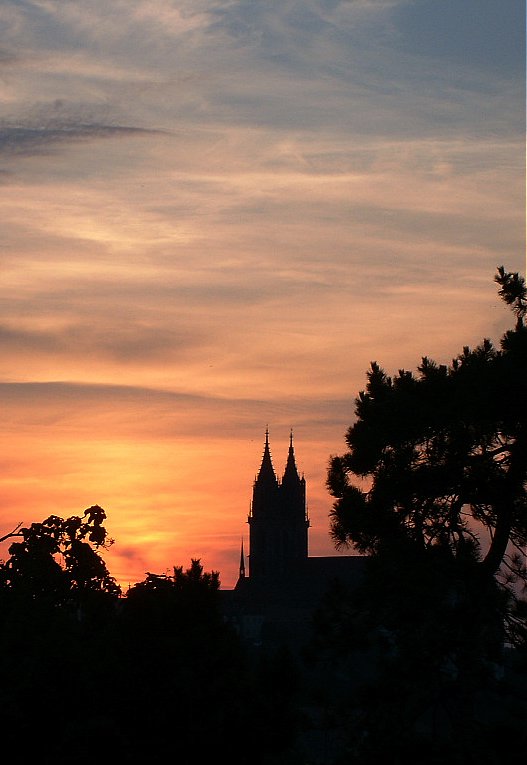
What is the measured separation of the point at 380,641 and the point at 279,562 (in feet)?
539

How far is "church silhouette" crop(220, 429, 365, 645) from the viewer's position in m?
183

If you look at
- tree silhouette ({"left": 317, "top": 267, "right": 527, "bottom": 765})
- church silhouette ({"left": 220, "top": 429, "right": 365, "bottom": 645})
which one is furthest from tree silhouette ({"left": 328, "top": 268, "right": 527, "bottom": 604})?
church silhouette ({"left": 220, "top": 429, "right": 365, "bottom": 645})

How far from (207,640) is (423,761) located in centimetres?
571

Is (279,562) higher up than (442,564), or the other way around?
(279,562)

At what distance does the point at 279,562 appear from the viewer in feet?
620

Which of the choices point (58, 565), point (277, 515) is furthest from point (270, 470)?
point (58, 565)

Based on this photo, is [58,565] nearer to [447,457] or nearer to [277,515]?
[447,457]

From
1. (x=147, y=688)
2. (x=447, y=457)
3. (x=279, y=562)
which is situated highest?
(x=279, y=562)

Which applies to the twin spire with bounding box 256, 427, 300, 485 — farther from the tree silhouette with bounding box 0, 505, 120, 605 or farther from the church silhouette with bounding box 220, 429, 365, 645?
the tree silhouette with bounding box 0, 505, 120, 605

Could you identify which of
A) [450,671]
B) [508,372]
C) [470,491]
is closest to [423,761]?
[450,671]

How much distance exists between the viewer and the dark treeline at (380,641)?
2462cm

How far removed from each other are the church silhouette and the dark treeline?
503 ft

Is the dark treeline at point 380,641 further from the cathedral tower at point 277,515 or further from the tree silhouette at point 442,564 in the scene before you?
the cathedral tower at point 277,515

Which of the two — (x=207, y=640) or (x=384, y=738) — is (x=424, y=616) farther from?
(x=207, y=640)
